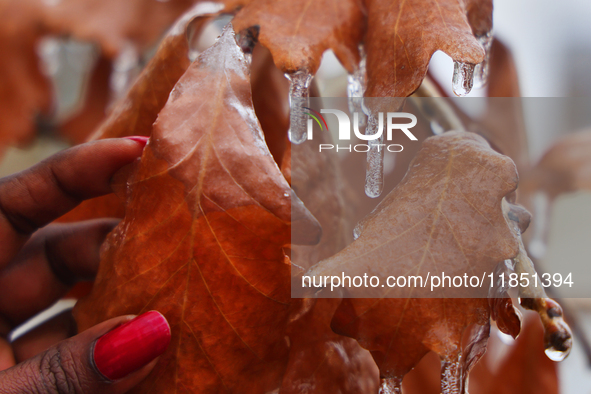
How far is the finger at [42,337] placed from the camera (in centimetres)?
45

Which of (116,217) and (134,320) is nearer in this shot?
(134,320)

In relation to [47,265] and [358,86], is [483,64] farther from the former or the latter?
[47,265]

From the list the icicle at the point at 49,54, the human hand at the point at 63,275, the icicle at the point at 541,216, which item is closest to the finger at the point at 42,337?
the human hand at the point at 63,275

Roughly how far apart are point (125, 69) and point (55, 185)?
53 centimetres

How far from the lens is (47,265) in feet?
1.65

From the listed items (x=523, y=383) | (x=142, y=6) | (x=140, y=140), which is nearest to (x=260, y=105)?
(x=140, y=140)

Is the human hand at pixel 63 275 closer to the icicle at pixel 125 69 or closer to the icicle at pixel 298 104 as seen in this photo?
the icicle at pixel 298 104

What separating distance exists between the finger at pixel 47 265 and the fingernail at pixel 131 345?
6.7 inches

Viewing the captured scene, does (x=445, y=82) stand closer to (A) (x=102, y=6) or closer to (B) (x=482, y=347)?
(B) (x=482, y=347)

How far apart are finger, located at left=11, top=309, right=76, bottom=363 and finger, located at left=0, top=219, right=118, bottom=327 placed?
31mm

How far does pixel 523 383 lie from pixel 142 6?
98 centimetres

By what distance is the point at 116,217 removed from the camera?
1.63 feet

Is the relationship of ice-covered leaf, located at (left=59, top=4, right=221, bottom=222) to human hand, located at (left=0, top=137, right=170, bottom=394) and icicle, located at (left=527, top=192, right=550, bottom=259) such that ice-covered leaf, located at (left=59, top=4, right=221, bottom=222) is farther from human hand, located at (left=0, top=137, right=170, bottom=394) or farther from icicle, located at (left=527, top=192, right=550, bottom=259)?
icicle, located at (left=527, top=192, right=550, bottom=259)

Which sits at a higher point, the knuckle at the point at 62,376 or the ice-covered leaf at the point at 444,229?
the ice-covered leaf at the point at 444,229
